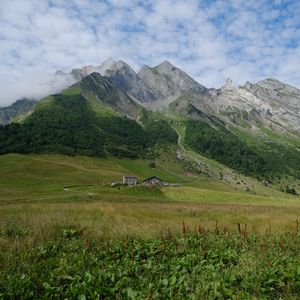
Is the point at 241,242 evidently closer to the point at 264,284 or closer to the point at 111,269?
the point at 264,284

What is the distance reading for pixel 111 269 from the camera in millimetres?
10102

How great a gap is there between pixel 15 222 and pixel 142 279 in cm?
947

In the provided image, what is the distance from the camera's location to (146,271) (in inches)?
407

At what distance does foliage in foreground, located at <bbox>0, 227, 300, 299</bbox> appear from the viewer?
26.9 feet

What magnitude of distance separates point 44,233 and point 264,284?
29.8 feet

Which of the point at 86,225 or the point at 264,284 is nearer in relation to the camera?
the point at 264,284

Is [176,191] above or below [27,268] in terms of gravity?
below

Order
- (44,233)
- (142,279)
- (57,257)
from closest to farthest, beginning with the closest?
(142,279), (57,257), (44,233)

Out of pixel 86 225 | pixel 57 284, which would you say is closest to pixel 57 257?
pixel 57 284

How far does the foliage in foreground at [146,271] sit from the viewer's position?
26.9 ft

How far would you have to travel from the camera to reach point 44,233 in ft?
46.6

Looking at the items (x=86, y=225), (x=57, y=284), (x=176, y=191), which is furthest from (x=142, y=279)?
(x=176, y=191)

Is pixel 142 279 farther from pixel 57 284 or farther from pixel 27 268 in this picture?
pixel 27 268

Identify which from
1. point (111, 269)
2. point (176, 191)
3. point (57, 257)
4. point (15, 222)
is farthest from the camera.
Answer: point (176, 191)
